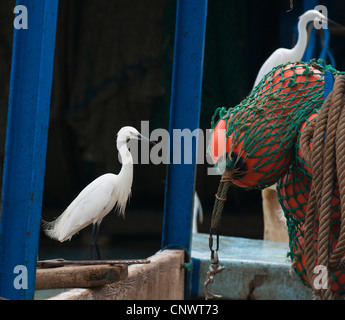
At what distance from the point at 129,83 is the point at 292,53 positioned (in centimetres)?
330

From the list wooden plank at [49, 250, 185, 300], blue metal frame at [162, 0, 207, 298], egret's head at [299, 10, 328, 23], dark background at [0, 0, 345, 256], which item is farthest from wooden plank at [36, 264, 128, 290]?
dark background at [0, 0, 345, 256]

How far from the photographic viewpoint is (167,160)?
7.35ft

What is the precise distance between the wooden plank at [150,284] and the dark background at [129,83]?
9.58 ft

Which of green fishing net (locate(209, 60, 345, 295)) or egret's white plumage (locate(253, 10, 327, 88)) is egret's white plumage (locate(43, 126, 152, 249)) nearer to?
green fishing net (locate(209, 60, 345, 295))

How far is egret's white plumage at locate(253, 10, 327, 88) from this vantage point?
3.18 metres

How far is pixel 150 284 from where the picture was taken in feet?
6.15

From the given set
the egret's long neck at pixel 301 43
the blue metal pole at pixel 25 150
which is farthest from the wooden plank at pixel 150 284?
the egret's long neck at pixel 301 43

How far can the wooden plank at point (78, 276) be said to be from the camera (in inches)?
52.1

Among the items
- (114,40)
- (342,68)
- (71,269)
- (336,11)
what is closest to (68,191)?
(114,40)

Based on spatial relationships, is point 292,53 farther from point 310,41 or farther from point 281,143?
point 281,143

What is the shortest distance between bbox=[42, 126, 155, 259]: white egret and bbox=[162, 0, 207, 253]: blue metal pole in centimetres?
48

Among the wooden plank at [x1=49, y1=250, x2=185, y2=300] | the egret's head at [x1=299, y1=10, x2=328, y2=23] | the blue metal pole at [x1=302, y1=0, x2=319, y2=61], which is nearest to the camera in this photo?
the wooden plank at [x1=49, y1=250, x2=185, y2=300]

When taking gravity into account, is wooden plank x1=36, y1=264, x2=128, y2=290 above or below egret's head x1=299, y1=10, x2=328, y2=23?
below
